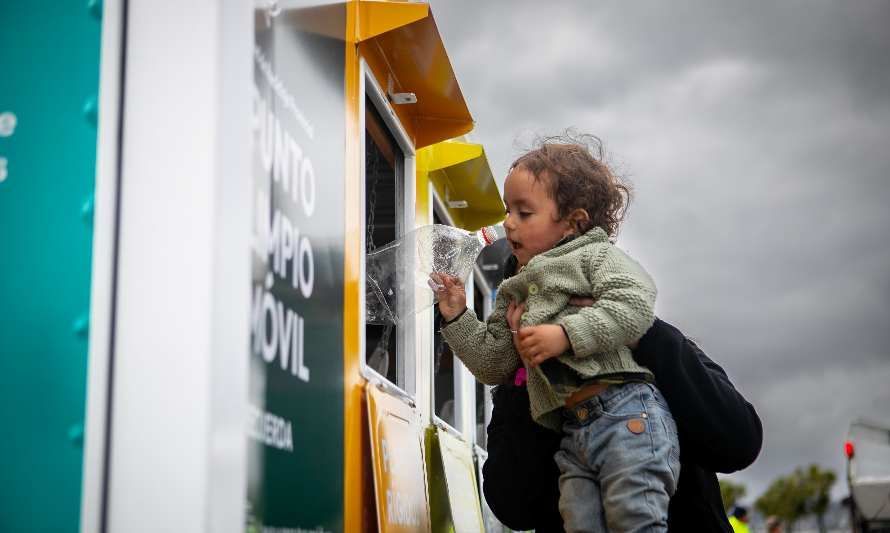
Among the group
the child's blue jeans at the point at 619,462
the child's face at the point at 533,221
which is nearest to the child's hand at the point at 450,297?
the child's face at the point at 533,221

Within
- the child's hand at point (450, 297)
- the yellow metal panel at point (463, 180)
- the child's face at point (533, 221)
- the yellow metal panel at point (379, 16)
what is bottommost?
the child's hand at point (450, 297)

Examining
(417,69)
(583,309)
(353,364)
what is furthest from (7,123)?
(417,69)

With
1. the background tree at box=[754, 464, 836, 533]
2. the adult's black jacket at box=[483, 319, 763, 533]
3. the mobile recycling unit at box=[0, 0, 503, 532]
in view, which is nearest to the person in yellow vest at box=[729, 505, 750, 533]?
the adult's black jacket at box=[483, 319, 763, 533]

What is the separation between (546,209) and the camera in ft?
9.79

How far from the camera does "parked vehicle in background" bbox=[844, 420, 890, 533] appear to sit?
14.7 metres

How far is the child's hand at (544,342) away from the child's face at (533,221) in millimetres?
480

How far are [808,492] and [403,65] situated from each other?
82.7 meters

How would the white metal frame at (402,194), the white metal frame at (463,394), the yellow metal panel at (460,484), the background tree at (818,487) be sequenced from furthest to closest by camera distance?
1. the background tree at (818,487)
2. the white metal frame at (463,394)
3. the yellow metal panel at (460,484)
4. the white metal frame at (402,194)

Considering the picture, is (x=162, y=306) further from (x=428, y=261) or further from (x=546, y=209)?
(x=428, y=261)

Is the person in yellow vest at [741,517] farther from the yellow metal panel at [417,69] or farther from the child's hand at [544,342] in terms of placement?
the child's hand at [544,342]

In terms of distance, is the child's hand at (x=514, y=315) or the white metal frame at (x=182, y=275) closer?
the white metal frame at (x=182, y=275)

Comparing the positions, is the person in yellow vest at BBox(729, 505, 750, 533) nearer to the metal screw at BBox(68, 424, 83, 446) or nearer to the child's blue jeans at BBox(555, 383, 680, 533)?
the child's blue jeans at BBox(555, 383, 680, 533)

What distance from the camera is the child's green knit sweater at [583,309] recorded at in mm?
2531

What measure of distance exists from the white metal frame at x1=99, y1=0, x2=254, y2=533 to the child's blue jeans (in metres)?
1.19
